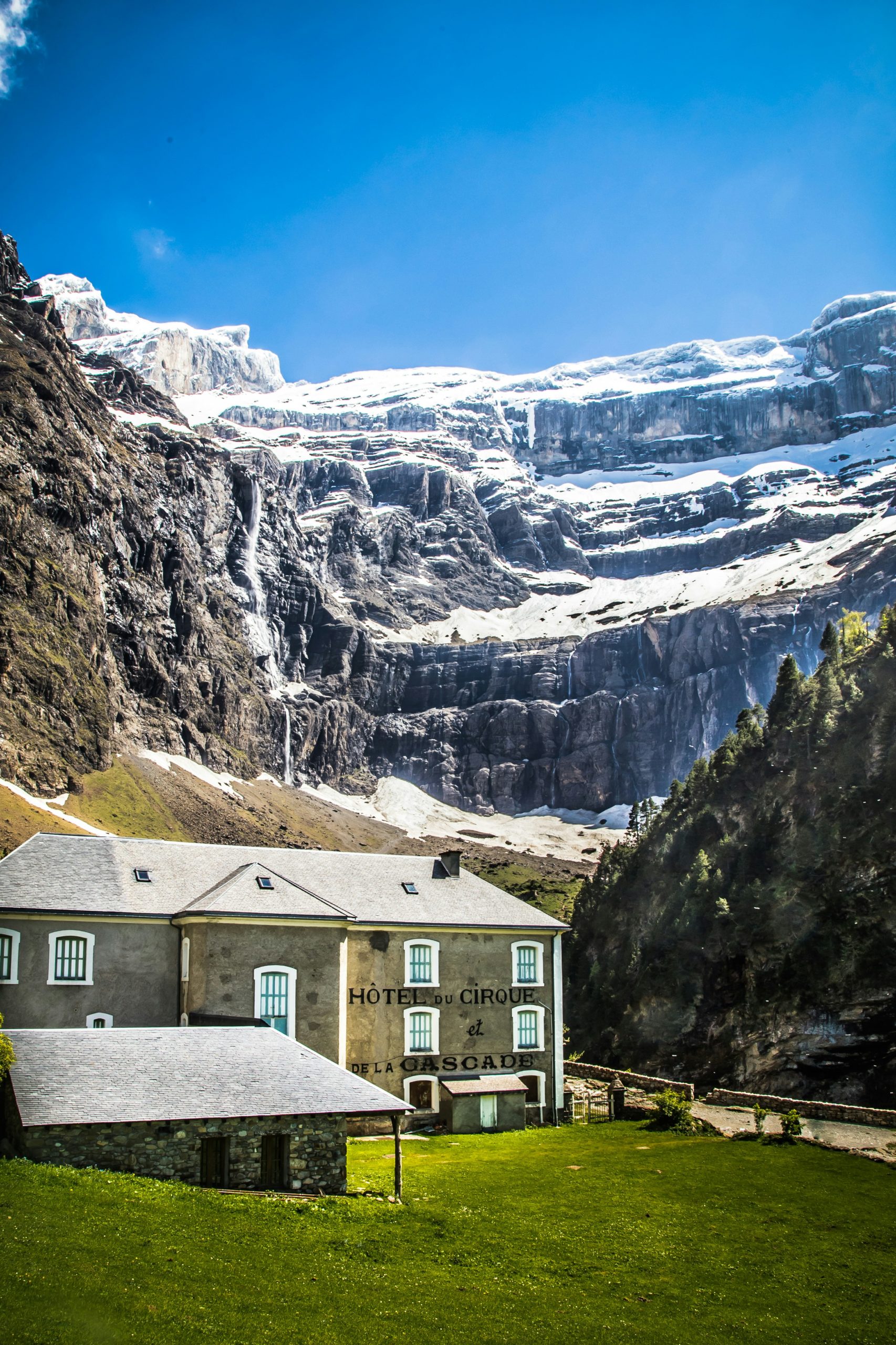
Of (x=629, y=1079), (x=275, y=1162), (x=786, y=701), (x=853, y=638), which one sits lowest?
(x=629, y=1079)

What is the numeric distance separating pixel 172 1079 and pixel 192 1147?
2362mm

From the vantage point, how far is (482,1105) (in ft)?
143

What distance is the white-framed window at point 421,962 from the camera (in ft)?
152

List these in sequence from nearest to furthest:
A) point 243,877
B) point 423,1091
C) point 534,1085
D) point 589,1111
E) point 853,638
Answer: point 243,877
point 423,1091
point 534,1085
point 589,1111
point 853,638

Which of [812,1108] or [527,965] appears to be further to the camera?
[527,965]

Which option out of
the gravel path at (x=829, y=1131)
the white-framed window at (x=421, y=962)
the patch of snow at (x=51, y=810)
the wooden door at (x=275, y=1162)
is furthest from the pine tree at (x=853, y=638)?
the patch of snow at (x=51, y=810)

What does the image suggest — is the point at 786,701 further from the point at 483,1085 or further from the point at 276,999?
the point at 276,999

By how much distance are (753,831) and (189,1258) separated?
2693 inches

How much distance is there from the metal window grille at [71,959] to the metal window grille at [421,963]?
13528mm

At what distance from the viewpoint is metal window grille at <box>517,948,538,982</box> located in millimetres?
48844

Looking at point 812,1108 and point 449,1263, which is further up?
point 449,1263

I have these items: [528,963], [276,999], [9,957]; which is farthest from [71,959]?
[528,963]

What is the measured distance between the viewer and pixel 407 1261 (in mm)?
22406

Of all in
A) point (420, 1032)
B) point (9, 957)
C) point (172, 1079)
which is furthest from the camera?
point (420, 1032)
